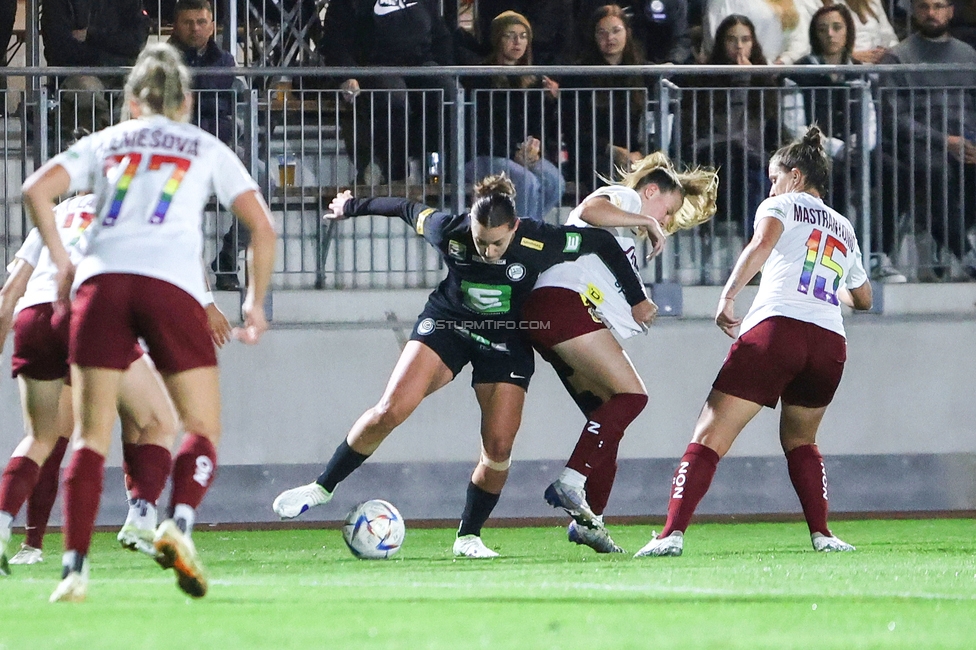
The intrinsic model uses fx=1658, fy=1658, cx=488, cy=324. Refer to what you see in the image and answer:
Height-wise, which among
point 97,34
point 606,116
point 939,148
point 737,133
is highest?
point 97,34

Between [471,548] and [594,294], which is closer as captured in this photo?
[471,548]

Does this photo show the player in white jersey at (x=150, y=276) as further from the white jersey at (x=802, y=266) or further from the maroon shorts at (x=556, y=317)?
the white jersey at (x=802, y=266)

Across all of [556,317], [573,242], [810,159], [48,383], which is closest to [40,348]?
[48,383]

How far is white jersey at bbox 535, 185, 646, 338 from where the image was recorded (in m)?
7.92

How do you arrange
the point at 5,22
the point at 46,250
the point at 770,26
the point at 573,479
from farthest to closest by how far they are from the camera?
the point at 5,22 → the point at 770,26 → the point at 573,479 → the point at 46,250

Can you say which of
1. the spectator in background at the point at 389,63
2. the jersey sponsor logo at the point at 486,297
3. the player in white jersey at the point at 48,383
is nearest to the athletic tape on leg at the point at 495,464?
the jersey sponsor logo at the point at 486,297

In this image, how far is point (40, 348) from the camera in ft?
22.3

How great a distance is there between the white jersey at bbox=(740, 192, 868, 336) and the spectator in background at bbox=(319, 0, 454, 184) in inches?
138

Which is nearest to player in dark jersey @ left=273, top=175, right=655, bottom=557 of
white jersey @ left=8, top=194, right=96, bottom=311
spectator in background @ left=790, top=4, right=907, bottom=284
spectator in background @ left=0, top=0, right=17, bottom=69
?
white jersey @ left=8, top=194, right=96, bottom=311

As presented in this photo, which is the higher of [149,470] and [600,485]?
[149,470]

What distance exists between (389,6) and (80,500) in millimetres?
6601

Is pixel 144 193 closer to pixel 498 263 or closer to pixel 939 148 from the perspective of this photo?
pixel 498 263

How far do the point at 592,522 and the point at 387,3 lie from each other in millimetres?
4644

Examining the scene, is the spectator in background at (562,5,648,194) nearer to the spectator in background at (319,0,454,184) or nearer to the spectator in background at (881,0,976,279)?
the spectator in background at (319,0,454,184)
